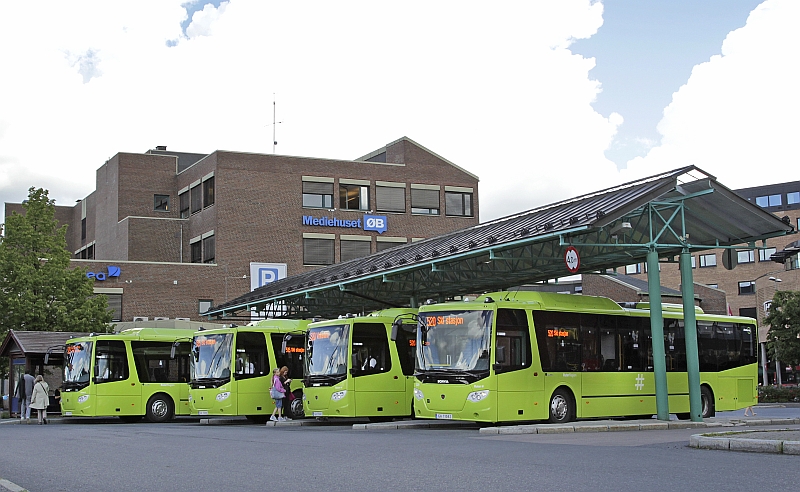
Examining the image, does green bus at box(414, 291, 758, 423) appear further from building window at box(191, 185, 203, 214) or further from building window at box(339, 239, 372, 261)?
building window at box(191, 185, 203, 214)

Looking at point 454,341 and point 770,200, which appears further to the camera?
point 770,200

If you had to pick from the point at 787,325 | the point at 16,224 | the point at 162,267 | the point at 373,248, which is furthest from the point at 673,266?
the point at 16,224

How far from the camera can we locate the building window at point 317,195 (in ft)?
192

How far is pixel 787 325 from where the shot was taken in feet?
183

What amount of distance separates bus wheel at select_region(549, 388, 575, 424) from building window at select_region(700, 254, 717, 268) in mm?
70668

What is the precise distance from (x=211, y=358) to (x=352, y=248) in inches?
1210

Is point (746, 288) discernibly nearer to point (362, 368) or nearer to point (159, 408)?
point (159, 408)

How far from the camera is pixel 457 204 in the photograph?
62.7m

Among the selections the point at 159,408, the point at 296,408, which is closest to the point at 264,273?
the point at 159,408

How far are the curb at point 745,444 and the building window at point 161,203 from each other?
52.0 m

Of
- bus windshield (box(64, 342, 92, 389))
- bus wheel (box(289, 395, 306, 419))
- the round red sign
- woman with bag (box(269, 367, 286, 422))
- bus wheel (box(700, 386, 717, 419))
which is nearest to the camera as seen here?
the round red sign

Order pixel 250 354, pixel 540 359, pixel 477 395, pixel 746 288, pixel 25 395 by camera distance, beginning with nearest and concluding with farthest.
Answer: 1. pixel 477 395
2. pixel 540 359
3. pixel 250 354
4. pixel 25 395
5. pixel 746 288

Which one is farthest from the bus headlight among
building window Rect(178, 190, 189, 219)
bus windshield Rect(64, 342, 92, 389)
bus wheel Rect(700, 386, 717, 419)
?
building window Rect(178, 190, 189, 219)

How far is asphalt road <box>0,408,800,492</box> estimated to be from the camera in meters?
10.2
